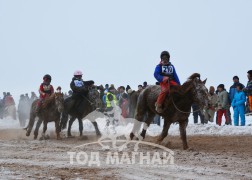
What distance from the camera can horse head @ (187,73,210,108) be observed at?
45.6 feet

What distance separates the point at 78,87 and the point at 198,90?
8.03 m

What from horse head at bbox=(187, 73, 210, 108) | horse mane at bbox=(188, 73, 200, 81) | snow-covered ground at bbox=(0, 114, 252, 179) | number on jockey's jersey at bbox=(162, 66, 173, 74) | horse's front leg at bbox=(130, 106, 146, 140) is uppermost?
number on jockey's jersey at bbox=(162, 66, 173, 74)

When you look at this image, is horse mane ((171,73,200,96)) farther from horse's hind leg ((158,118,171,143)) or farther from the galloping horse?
the galloping horse

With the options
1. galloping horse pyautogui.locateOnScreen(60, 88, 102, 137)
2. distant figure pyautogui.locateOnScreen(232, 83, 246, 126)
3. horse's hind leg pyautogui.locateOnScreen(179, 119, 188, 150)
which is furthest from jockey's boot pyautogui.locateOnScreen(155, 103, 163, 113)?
distant figure pyautogui.locateOnScreen(232, 83, 246, 126)

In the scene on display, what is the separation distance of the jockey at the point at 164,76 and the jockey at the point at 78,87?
6760mm

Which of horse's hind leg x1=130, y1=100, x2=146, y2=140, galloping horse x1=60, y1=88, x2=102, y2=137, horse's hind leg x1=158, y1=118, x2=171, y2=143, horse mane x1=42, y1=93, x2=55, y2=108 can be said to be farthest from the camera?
galloping horse x1=60, y1=88, x2=102, y2=137

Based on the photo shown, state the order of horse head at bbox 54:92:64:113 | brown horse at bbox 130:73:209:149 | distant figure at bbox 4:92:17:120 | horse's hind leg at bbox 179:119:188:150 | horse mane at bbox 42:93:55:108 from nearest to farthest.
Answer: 1. brown horse at bbox 130:73:209:149
2. horse's hind leg at bbox 179:119:188:150
3. horse head at bbox 54:92:64:113
4. horse mane at bbox 42:93:55:108
5. distant figure at bbox 4:92:17:120

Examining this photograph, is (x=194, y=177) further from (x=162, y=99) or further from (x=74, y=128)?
(x=74, y=128)

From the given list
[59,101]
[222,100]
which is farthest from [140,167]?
[222,100]

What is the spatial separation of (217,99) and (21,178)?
1591cm

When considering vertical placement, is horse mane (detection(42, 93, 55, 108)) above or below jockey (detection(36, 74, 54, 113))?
below

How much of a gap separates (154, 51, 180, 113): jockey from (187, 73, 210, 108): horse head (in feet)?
2.10

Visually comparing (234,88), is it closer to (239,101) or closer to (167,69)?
(239,101)

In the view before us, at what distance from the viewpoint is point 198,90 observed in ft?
46.2
